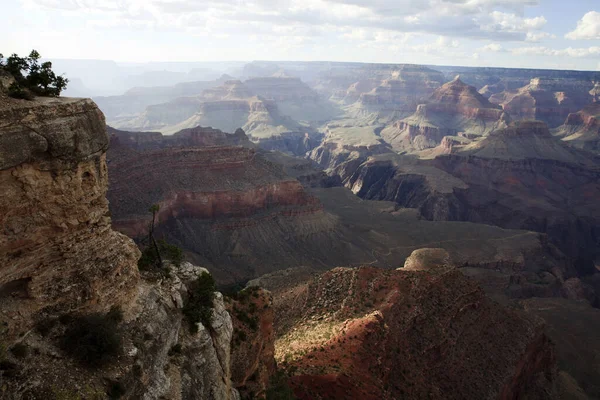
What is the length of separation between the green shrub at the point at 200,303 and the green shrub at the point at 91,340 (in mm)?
4369

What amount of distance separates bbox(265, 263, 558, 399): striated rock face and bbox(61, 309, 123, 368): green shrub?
15.6 meters

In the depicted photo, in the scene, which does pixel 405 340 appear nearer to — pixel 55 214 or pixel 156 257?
pixel 156 257

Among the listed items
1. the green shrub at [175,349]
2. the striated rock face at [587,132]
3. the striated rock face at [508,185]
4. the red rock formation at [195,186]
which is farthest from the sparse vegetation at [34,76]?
the striated rock face at [587,132]

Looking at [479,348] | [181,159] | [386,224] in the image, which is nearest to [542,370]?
[479,348]

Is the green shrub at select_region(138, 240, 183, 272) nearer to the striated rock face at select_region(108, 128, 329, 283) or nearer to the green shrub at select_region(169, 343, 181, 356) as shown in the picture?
the green shrub at select_region(169, 343, 181, 356)

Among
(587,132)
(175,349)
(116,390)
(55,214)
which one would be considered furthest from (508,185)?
(55,214)

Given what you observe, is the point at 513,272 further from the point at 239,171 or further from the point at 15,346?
the point at 15,346

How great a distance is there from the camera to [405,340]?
3475cm

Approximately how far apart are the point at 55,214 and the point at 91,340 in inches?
192

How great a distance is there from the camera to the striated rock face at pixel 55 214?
14820 millimetres

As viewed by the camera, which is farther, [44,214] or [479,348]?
[479,348]

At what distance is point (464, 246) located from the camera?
88000 millimetres

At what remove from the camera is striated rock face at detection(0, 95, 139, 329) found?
1482cm

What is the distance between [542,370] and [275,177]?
187ft
